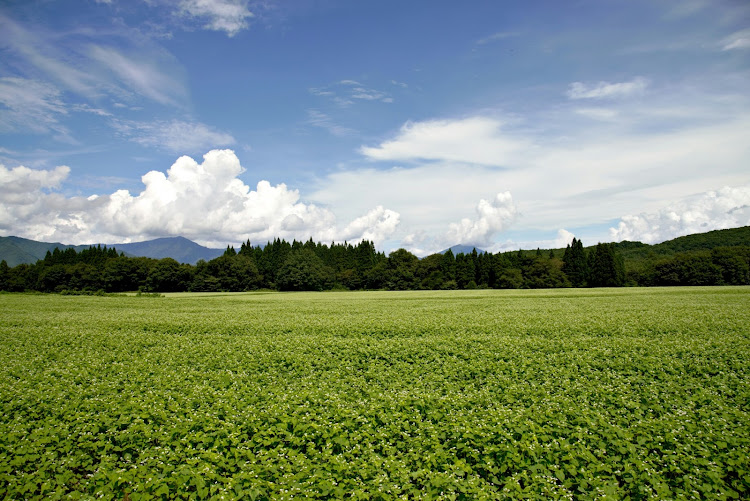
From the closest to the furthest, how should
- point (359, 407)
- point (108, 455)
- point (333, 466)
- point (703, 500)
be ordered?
point (703, 500), point (333, 466), point (108, 455), point (359, 407)

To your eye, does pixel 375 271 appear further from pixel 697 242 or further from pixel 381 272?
pixel 697 242

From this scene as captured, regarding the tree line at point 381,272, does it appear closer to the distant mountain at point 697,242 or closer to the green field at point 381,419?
the distant mountain at point 697,242

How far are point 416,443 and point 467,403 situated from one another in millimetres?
3143

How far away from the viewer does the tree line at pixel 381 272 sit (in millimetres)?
102312

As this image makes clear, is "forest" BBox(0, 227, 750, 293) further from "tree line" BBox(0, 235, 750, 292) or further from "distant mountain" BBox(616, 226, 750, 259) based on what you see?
"distant mountain" BBox(616, 226, 750, 259)

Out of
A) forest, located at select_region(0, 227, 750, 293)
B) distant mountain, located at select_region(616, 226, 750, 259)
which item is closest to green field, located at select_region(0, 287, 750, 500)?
forest, located at select_region(0, 227, 750, 293)

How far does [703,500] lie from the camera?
720 cm

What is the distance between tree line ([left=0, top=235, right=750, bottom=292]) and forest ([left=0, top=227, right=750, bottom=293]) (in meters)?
0.25

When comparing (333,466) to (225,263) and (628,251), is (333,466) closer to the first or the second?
(225,263)

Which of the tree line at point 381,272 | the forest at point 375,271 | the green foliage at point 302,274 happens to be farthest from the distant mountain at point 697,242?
the green foliage at point 302,274

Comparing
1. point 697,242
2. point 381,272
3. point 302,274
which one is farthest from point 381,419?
point 697,242

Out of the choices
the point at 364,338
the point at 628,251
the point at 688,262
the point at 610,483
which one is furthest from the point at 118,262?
the point at 628,251

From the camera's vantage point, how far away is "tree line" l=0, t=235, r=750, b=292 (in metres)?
102

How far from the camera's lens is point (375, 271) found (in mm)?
124750
